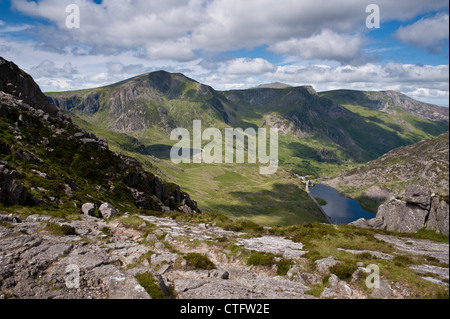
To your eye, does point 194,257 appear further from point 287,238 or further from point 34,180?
point 34,180

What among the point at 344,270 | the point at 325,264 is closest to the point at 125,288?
the point at 325,264

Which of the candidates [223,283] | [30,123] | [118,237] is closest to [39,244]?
[118,237]

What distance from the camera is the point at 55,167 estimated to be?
151 ft

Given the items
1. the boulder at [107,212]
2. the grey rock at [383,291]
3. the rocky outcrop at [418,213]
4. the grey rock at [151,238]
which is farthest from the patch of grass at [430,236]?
the boulder at [107,212]

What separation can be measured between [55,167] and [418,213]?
220ft

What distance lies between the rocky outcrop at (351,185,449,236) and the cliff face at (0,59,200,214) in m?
51.4

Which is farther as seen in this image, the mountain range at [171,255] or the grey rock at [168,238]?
the grey rock at [168,238]

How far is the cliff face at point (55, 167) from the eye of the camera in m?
33.3

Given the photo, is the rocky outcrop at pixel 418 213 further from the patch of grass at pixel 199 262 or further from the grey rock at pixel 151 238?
the grey rock at pixel 151 238

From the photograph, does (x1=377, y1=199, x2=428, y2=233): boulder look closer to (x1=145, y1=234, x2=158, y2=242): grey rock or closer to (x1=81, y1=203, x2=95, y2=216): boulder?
(x1=145, y1=234, x2=158, y2=242): grey rock

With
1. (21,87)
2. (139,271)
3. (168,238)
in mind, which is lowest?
(168,238)

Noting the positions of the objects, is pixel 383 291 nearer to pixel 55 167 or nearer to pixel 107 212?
pixel 107 212

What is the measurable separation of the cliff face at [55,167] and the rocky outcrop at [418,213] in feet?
169

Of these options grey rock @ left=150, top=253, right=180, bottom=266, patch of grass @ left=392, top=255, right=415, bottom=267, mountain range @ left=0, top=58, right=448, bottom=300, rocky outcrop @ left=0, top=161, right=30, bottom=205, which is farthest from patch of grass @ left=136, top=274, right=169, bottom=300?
rocky outcrop @ left=0, top=161, right=30, bottom=205
